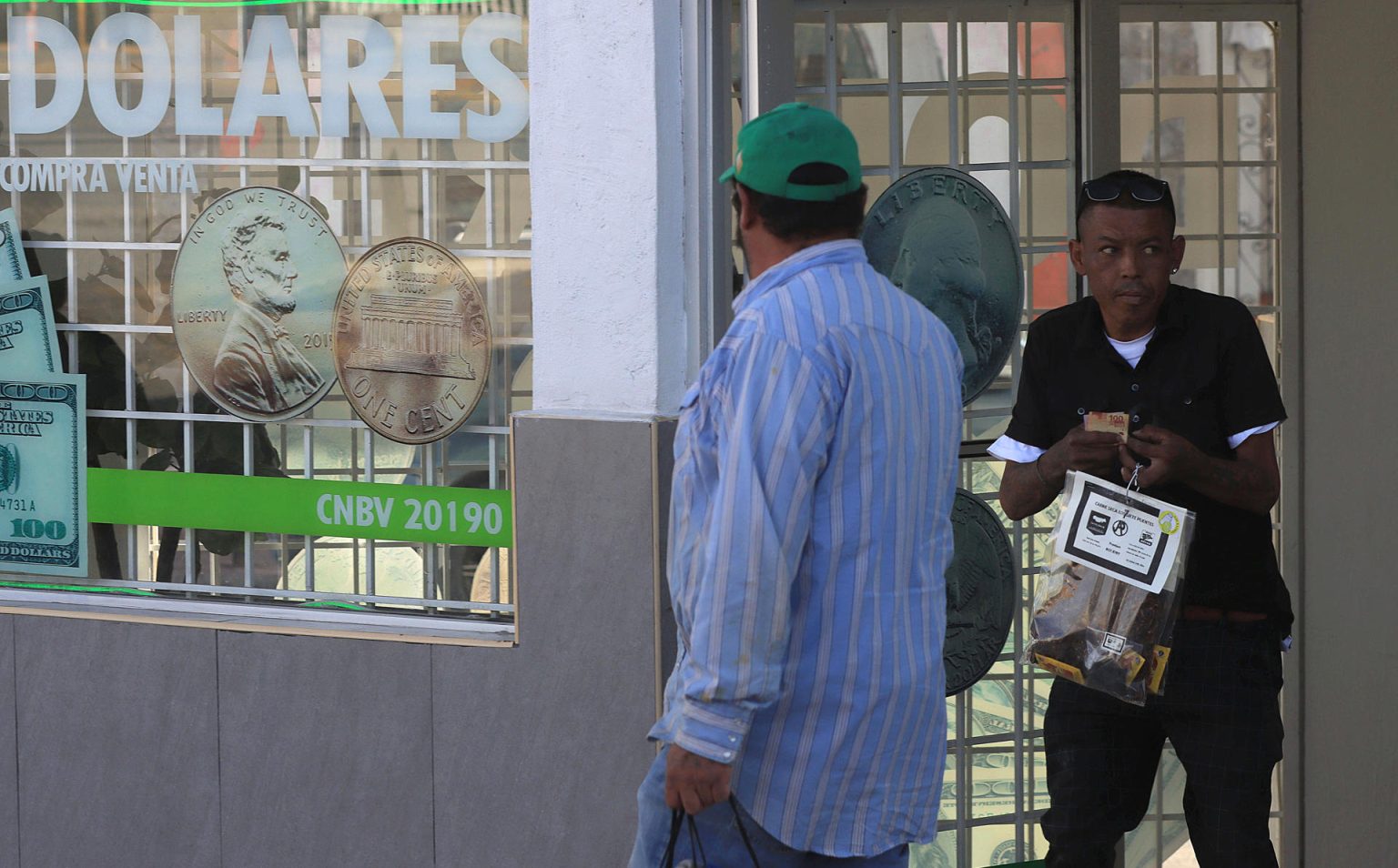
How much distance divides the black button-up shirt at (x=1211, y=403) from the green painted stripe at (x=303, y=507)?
1753mm

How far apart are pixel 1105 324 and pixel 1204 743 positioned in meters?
0.88

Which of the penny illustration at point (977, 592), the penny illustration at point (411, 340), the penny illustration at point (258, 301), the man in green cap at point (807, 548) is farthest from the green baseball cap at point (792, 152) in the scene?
the penny illustration at point (258, 301)

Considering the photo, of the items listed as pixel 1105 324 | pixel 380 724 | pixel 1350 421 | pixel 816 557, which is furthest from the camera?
pixel 1350 421

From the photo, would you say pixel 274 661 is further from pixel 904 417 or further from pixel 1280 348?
pixel 1280 348

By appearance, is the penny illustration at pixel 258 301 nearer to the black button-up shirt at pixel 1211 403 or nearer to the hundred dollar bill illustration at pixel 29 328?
the hundred dollar bill illustration at pixel 29 328

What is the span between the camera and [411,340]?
14.3ft

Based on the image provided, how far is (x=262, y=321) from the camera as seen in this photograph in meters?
4.50

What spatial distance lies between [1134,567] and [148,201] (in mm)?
2994

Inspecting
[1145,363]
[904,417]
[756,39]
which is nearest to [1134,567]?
[1145,363]

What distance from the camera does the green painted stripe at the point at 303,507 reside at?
14.1ft

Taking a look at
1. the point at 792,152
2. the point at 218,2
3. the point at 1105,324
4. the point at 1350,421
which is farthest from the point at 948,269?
the point at 218,2

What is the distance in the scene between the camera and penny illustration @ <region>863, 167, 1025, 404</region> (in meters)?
4.03

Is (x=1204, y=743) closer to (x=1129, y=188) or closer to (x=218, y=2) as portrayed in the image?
(x=1129, y=188)

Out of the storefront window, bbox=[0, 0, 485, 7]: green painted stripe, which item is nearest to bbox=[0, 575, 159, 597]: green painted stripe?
the storefront window
